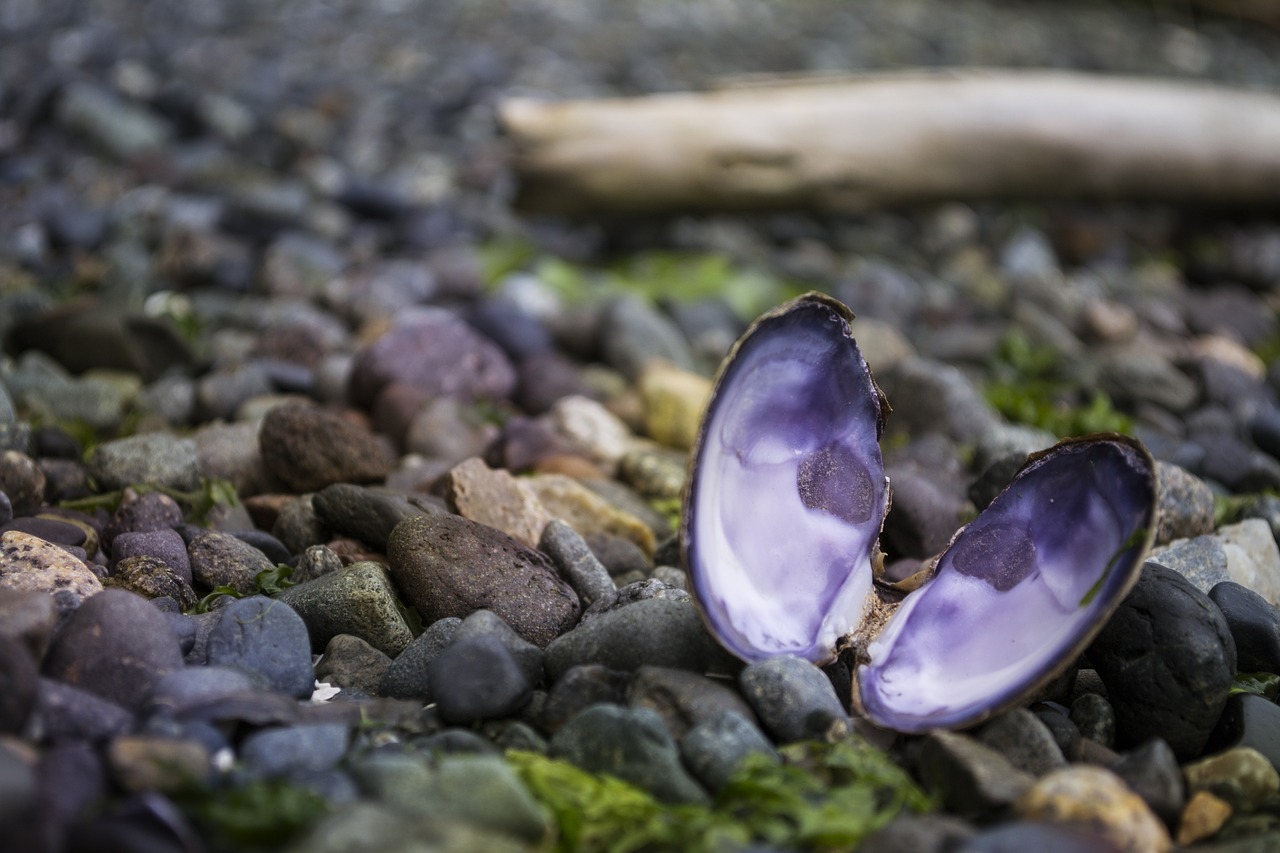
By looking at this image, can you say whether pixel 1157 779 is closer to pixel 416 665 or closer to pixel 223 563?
pixel 416 665

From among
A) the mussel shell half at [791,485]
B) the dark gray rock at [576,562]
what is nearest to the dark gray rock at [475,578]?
the dark gray rock at [576,562]

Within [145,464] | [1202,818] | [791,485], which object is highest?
[791,485]

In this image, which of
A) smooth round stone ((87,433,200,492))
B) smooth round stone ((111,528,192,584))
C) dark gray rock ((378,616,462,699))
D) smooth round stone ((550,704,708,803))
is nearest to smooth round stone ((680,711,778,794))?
smooth round stone ((550,704,708,803))

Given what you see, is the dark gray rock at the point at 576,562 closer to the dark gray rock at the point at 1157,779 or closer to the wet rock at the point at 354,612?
the wet rock at the point at 354,612

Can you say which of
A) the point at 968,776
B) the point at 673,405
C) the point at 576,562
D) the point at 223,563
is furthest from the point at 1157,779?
the point at 673,405

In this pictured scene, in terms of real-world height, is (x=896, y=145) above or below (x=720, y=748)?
above

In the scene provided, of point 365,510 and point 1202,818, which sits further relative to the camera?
point 365,510

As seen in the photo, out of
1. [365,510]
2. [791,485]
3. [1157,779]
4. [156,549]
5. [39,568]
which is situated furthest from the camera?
[365,510]
